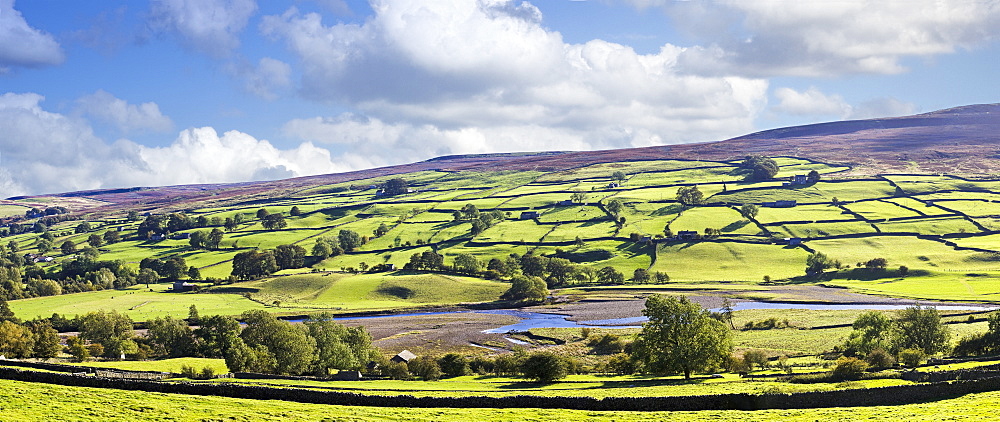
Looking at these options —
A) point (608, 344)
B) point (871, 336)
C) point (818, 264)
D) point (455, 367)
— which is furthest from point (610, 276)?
point (871, 336)

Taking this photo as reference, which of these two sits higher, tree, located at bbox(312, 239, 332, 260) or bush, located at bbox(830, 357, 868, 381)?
tree, located at bbox(312, 239, 332, 260)

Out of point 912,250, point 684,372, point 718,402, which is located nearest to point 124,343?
point 684,372

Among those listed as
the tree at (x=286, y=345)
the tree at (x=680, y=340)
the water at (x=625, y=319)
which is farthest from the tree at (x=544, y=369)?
the water at (x=625, y=319)

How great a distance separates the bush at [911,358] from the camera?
64938mm

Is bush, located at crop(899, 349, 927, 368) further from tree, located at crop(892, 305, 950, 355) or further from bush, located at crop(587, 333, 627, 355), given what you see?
bush, located at crop(587, 333, 627, 355)

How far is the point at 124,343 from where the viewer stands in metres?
96.1

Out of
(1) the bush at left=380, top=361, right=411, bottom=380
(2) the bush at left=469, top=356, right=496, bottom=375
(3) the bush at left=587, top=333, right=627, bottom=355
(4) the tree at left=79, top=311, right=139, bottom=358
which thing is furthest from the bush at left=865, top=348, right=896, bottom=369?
(4) the tree at left=79, top=311, right=139, bottom=358

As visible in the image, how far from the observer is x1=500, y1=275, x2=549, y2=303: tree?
488 feet

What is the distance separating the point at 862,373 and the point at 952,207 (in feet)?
537

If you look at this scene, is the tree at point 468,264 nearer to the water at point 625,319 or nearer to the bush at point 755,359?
the water at point 625,319

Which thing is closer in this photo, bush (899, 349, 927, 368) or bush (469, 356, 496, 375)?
bush (899, 349, 927, 368)

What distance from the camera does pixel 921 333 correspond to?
3024 inches

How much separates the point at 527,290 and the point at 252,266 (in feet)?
226

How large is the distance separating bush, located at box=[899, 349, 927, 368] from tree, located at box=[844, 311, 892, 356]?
3896mm
